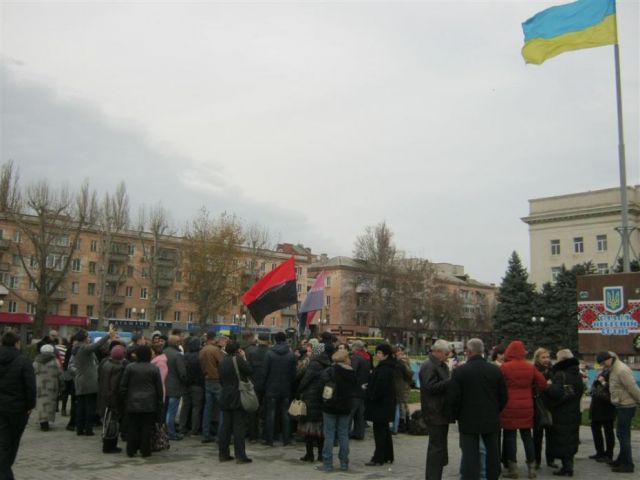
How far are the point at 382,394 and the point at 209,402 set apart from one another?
12.7 ft

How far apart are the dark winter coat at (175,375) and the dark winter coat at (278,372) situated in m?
1.80

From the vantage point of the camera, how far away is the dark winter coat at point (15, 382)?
7.73m

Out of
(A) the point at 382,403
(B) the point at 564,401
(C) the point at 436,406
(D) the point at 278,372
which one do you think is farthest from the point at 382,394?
(B) the point at 564,401

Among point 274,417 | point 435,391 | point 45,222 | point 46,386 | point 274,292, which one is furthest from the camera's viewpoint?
point 45,222

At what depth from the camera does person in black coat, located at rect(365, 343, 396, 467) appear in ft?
32.9

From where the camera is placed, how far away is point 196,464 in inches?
391

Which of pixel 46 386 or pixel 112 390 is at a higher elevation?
pixel 112 390

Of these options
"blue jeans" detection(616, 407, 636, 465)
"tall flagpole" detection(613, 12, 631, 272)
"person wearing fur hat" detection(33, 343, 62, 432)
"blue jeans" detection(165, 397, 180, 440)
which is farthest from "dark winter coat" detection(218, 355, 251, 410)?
"tall flagpole" detection(613, 12, 631, 272)

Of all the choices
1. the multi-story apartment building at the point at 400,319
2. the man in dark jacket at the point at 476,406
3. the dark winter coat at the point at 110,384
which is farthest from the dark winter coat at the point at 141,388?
the multi-story apartment building at the point at 400,319

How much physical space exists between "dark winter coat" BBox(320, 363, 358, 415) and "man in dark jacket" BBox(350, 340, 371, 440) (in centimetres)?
216

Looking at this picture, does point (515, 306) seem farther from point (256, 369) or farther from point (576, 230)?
point (256, 369)

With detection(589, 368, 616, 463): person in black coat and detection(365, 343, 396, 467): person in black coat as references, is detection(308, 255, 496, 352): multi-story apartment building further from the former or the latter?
detection(365, 343, 396, 467): person in black coat

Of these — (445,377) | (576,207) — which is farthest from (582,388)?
(576,207)

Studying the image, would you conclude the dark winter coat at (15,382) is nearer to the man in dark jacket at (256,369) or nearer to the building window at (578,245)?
the man in dark jacket at (256,369)
